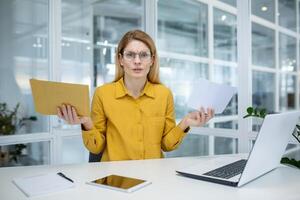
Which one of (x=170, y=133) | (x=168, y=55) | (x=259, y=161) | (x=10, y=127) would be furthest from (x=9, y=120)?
(x=259, y=161)

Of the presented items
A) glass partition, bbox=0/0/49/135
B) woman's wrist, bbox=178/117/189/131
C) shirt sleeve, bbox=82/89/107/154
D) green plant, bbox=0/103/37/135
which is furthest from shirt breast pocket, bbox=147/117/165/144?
A: green plant, bbox=0/103/37/135

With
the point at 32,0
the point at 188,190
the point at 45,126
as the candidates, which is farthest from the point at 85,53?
the point at 188,190

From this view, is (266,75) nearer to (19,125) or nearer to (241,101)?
(241,101)

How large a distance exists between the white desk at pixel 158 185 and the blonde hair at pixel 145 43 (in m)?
0.65

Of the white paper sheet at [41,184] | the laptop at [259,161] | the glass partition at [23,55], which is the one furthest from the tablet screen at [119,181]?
the glass partition at [23,55]

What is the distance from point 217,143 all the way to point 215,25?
1362mm

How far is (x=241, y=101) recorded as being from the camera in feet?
7.63

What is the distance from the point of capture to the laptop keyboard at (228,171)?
1.12 metres

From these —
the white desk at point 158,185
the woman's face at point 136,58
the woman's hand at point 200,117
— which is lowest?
the white desk at point 158,185

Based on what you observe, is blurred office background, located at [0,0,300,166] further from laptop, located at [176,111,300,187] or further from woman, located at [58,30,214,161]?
laptop, located at [176,111,300,187]

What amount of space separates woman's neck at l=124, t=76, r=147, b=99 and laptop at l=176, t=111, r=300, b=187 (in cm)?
65

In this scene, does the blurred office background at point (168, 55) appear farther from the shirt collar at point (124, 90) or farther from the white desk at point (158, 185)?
the white desk at point (158, 185)

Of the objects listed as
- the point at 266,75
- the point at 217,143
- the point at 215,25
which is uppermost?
the point at 215,25

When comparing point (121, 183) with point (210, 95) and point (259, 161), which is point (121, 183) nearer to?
point (259, 161)
